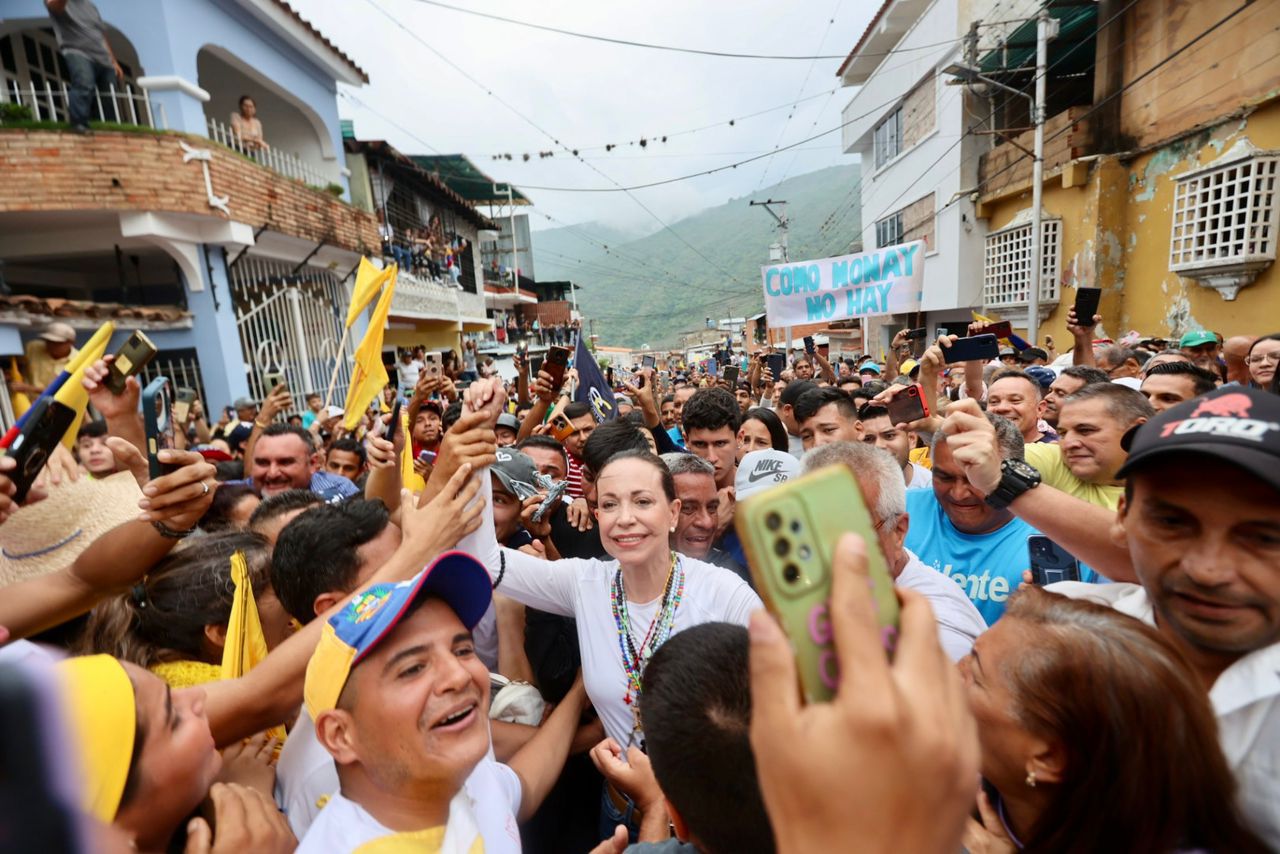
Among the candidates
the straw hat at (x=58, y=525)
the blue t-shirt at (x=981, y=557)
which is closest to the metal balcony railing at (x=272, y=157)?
the straw hat at (x=58, y=525)

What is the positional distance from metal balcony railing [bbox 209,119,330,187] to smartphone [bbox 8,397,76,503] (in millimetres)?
9116

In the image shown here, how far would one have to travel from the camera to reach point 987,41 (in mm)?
13656

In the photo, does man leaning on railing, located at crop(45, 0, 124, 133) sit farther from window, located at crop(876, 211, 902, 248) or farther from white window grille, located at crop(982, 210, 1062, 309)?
window, located at crop(876, 211, 902, 248)

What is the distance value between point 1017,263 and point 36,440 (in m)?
16.9

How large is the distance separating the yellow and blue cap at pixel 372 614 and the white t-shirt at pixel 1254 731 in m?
1.56

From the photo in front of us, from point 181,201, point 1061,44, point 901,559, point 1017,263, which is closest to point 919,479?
point 901,559

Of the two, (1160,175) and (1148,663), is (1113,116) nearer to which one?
(1160,175)

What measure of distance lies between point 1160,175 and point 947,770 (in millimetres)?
13867

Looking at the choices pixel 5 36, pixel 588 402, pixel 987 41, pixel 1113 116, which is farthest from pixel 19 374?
pixel 987 41

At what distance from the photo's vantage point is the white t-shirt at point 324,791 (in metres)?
1.48

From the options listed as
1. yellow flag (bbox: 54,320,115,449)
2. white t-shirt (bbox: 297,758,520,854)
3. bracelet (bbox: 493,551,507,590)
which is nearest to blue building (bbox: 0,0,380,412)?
yellow flag (bbox: 54,320,115,449)

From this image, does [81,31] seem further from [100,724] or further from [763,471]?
[100,724]

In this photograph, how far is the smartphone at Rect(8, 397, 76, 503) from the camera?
1901 mm

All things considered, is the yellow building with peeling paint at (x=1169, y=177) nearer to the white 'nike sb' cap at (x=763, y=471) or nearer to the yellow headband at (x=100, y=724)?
the white 'nike sb' cap at (x=763, y=471)
